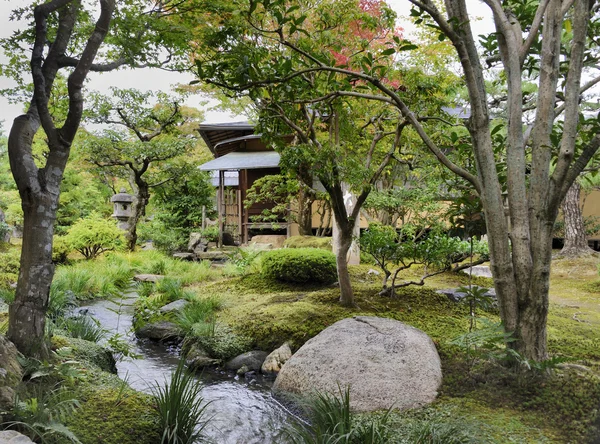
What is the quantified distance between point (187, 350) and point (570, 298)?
680 cm

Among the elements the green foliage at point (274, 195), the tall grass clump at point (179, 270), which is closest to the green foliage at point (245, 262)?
Result: the tall grass clump at point (179, 270)

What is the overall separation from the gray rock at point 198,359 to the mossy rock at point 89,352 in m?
0.86

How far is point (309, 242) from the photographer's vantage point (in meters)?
10.7

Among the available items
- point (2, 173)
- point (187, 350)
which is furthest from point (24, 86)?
point (2, 173)

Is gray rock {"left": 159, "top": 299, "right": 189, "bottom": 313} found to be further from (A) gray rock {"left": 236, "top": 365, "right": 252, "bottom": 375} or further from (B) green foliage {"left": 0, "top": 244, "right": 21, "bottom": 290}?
(B) green foliage {"left": 0, "top": 244, "right": 21, "bottom": 290}

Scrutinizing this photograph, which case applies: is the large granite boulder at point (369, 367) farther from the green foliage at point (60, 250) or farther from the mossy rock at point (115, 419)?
the green foliage at point (60, 250)

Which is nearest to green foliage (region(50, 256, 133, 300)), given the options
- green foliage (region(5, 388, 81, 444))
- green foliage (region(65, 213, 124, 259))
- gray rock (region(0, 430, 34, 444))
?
green foliage (region(65, 213, 124, 259))

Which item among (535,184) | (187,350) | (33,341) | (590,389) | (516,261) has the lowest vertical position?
(187,350)

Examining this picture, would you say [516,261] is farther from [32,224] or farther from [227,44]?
[32,224]

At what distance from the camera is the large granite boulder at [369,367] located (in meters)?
3.38

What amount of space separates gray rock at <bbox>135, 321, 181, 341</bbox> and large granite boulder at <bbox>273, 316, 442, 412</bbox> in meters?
2.30

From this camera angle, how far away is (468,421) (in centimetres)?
278

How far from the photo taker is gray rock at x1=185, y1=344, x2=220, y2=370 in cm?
483

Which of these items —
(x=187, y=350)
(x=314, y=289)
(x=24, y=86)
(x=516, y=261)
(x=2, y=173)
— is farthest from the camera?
(x=2, y=173)
